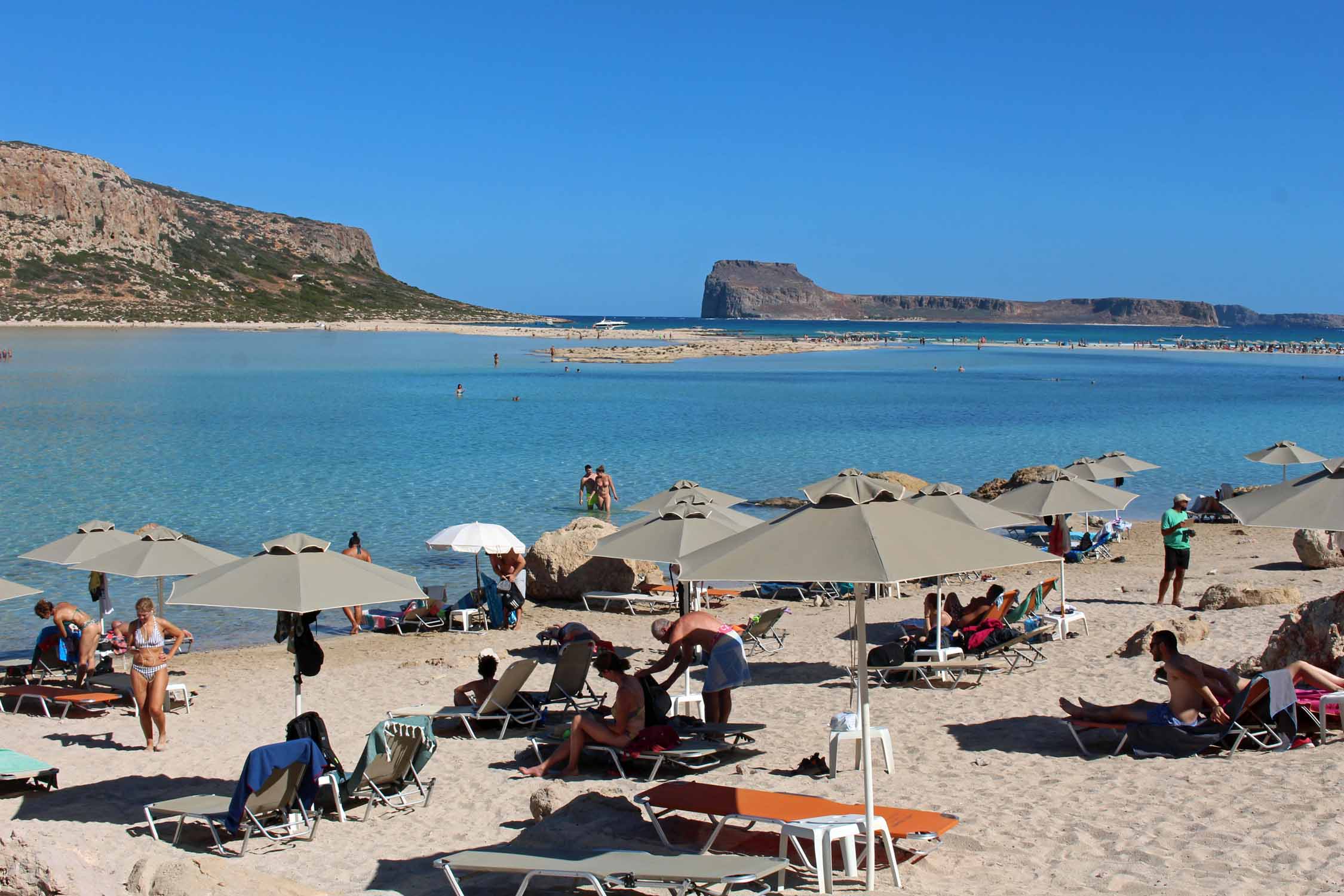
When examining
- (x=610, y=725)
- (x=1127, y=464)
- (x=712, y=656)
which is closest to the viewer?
(x=610, y=725)

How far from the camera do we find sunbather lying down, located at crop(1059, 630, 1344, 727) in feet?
24.0

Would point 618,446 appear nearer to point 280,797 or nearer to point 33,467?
point 33,467

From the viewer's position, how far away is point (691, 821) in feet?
20.7

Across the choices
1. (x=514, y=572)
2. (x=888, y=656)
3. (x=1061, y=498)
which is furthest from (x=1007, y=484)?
(x=888, y=656)

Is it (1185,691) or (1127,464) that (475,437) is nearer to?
(1127,464)

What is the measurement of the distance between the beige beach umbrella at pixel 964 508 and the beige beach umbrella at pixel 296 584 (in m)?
5.16

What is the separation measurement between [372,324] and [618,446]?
385 feet

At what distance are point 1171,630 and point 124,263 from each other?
14423 centimetres

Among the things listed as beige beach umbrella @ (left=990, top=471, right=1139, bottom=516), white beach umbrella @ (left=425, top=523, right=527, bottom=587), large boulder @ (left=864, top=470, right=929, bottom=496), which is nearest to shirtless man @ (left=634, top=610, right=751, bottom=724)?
beige beach umbrella @ (left=990, top=471, right=1139, bottom=516)

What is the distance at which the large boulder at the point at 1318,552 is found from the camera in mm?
15078

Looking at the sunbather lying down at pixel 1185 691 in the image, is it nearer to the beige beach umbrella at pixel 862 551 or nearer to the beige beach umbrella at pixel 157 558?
the beige beach umbrella at pixel 862 551

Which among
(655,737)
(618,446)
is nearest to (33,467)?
(618,446)

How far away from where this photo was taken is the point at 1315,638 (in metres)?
8.02

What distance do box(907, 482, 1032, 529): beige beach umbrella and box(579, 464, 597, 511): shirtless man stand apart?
942cm
